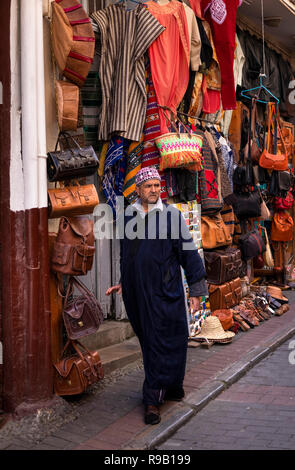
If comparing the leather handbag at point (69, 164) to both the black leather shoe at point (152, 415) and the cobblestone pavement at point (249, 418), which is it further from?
the cobblestone pavement at point (249, 418)

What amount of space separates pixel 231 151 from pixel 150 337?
4461 mm

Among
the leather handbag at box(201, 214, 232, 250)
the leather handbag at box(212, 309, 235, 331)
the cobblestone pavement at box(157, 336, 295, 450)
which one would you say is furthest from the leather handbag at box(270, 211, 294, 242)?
the cobblestone pavement at box(157, 336, 295, 450)

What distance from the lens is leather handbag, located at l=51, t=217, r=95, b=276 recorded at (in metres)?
4.54

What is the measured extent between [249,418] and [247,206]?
15.6 ft

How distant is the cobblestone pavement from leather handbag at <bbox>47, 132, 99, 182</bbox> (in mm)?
2128

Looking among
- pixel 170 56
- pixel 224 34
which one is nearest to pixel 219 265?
pixel 170 56

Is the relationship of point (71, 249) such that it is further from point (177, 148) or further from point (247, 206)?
point (247, 206)

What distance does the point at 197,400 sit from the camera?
485 cm

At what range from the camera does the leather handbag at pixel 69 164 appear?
4.48 metres

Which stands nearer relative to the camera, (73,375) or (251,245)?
(73,375)

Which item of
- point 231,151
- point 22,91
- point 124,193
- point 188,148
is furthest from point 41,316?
point 231,151

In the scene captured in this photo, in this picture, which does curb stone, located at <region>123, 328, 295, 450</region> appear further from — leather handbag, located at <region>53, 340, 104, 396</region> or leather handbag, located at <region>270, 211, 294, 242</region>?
leather handbag, located at <region>270, 211, 294, 242</region>

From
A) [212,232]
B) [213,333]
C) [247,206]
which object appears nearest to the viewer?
[213,333]
